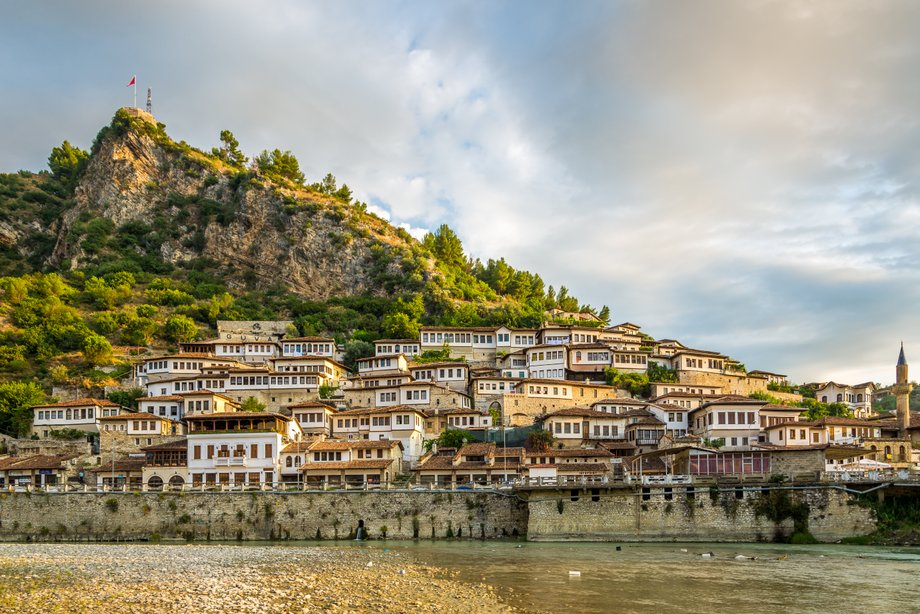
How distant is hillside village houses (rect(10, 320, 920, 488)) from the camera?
2183 inches

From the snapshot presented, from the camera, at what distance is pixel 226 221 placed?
13550 cm

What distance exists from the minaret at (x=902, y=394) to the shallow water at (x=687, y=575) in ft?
87.6

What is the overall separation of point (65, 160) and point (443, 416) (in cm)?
13611

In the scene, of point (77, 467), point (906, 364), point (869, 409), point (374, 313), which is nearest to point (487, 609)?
point (77, 467)

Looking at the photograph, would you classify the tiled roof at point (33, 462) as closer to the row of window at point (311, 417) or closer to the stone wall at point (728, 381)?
the row of window at point (311, 417)

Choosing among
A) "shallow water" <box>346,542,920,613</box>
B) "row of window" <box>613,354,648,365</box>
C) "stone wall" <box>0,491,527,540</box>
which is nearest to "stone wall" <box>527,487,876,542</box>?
"shallow water" <box>346,542,920,613</box>

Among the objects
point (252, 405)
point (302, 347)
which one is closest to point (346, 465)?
point (252, 405)

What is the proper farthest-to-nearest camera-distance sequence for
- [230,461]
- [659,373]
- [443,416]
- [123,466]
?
[659,373] < [443,416] < [123,466] < [230,461]

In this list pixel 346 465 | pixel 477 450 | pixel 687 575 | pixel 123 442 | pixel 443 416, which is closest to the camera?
pixel 687 575

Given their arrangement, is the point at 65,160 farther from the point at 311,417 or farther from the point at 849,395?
the point at 849,395

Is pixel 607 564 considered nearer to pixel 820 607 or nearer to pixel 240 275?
pixel 820 607


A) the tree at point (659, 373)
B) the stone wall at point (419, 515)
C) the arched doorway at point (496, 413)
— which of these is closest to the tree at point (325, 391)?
the arched doorway at point (496, 413)

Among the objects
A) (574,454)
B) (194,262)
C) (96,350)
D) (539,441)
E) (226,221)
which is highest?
(226,221)

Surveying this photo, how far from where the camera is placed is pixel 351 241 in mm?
124500
